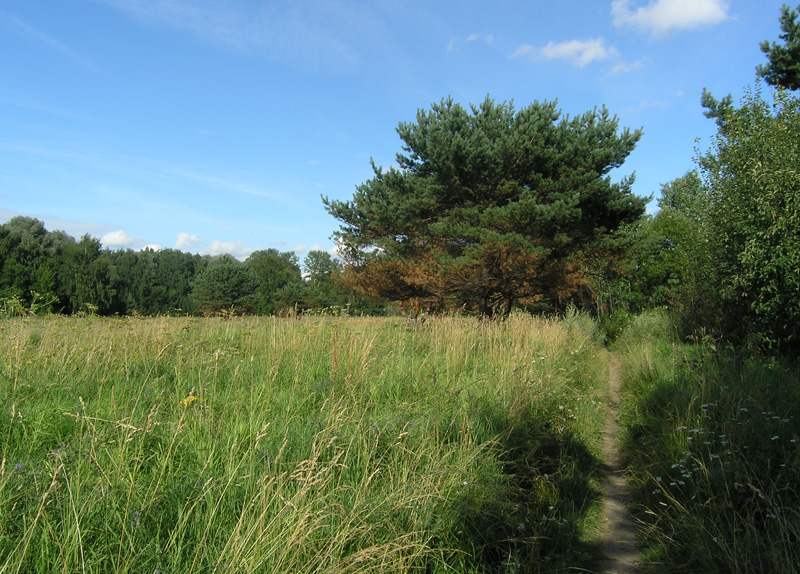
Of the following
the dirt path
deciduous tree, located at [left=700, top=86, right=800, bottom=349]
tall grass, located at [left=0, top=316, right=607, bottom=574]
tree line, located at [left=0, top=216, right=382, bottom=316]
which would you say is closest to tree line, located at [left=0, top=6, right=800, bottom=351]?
deciduous tree, located at [left=700, top=86, right=800, bottom=349]

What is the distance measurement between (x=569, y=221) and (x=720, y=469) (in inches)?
613

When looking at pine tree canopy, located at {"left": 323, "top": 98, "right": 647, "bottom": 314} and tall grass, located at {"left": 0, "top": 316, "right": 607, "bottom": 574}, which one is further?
pine tree canopy, located at {"left": 323, "top": 98, "right": 647, "bottom": 314}

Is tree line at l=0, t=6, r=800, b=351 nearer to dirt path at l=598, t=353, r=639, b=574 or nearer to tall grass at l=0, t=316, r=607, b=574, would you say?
tall grass at l=0, t=316, r=607, b=574

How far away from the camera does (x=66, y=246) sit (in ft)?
179

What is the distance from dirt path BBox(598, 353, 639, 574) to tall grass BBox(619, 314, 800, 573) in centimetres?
12

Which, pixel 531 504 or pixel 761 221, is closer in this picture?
pixel 531 504

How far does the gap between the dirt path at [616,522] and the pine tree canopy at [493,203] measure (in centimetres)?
1136

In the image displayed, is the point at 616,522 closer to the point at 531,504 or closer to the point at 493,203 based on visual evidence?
the point at 531,504

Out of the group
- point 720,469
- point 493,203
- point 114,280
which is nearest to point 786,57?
point 493,203

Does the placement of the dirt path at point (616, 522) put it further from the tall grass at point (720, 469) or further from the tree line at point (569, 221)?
the tree line at point (569, 221)

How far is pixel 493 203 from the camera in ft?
59.7

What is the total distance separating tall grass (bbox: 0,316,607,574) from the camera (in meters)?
2.13

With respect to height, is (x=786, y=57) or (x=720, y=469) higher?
(x=786, y=57)

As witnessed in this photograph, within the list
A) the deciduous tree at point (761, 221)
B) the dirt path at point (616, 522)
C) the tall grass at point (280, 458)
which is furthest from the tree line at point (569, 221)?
the dirt path at point (616, 522)
